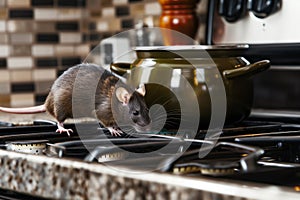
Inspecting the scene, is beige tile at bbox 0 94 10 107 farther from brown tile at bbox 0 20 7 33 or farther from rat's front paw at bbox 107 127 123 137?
rat's front paw at bbox 107 127 123 137

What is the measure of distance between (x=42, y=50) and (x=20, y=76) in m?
0.11

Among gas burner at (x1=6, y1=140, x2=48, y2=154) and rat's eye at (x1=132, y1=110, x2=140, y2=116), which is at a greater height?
gas burner at (x1=6, y1=140, x2=48, y2=154)

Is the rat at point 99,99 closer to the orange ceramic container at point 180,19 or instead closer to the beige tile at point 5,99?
the orange ceramic container at point 180,19

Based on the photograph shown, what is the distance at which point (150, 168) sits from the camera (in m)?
0.58

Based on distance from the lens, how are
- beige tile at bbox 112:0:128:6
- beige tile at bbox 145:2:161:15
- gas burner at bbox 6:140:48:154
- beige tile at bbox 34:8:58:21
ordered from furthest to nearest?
beige tile at bbox 34:8:58:21, beige tile at bbox 112:0:128:6, beige tile at bbox 145:2:161:15, gas burner at bbox 6:140:48:154

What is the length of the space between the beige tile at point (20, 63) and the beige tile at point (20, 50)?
0.01m

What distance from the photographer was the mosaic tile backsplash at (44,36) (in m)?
1.84

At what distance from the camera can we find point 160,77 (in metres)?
0.94

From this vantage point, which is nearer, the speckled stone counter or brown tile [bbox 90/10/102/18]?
the speckled stone counter

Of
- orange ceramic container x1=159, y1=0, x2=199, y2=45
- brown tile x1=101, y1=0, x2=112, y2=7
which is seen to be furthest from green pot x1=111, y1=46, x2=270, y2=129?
brown tile x1=101, y1=0, x2=112, y2=7

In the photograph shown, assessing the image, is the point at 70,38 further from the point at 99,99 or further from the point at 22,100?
the point at 99,99

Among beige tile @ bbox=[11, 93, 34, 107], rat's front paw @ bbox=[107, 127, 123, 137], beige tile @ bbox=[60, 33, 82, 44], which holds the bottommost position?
beige tile @ bbox=[11, 93, 34, 107]

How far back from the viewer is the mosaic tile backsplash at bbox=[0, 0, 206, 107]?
1.84 metres

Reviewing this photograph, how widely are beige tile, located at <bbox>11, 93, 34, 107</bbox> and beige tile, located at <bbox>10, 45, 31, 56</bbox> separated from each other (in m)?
0.13
